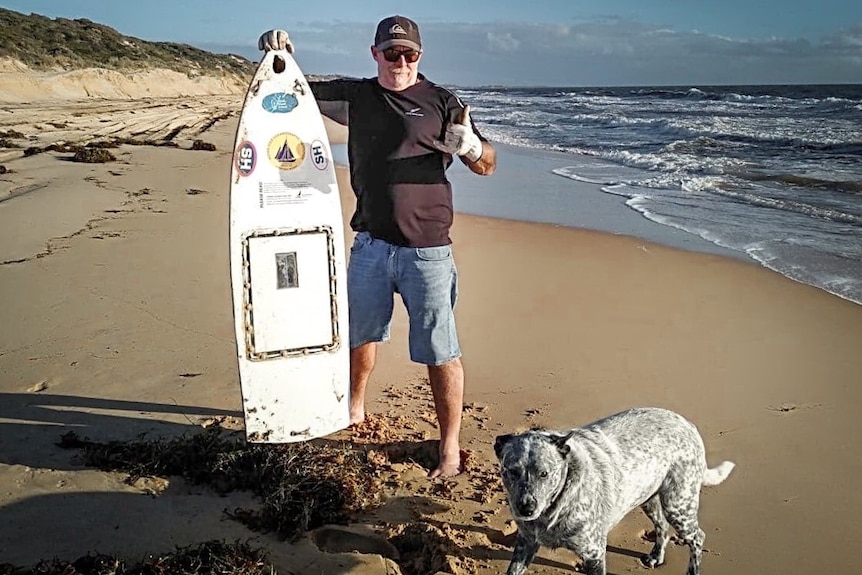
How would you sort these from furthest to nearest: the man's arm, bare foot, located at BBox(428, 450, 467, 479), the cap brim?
bare foot, located at BBox(428, 450, 467, 479)
the man's arm
the cap brim

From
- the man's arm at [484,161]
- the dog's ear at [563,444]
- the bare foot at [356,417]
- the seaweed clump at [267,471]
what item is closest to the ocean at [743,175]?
the man's arm at [484,161]

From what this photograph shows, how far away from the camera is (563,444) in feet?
9.58

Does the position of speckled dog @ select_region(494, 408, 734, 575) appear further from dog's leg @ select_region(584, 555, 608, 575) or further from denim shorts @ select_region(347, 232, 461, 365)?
denim shorts @ select_region(347, 232, 461, 365)

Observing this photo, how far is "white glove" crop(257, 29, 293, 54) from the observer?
14.0 ft

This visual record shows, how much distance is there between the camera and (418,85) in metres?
3.90

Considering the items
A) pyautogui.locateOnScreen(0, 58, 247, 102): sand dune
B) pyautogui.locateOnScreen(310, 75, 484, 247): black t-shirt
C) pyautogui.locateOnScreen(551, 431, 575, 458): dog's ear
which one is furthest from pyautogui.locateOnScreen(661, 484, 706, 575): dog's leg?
pyautogui.locateOnScreen(0, 58, 247, 102): sand dune

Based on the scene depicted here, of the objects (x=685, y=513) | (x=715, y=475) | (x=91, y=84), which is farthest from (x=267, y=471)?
(x=91, y=84)

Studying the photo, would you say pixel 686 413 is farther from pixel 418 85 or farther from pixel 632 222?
pixel 632 222

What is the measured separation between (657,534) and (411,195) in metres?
2.19

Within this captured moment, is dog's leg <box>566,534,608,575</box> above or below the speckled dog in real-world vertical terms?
below

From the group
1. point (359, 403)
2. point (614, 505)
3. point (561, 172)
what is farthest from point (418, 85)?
point (561, 172)

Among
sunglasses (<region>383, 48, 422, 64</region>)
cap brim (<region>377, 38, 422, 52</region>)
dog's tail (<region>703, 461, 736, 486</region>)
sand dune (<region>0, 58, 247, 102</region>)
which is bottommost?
dog's tail (<region>703, 461, 736, 486</region>)

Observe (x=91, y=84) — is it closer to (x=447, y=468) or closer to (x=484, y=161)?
(x=484, y=161)

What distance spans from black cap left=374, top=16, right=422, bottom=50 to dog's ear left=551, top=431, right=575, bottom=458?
219cm
